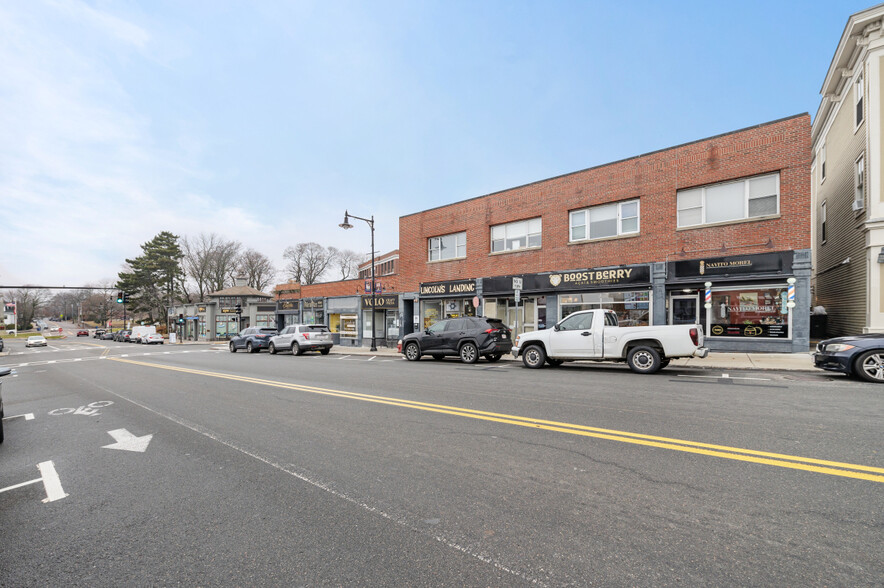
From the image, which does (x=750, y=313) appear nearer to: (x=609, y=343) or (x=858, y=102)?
(x=609, y=343)

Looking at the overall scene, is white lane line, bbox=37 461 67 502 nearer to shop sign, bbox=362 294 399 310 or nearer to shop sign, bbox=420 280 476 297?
shop sign, bbox=420 280 476 297

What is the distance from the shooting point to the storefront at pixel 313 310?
32.5 metres

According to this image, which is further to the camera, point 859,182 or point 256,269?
point 256,269

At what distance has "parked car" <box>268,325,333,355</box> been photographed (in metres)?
22.2

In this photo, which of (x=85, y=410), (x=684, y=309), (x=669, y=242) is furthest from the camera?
(x=669, y=242)

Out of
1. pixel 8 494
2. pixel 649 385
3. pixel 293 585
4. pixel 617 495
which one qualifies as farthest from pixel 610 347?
pixel 8 494

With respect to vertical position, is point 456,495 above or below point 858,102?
below

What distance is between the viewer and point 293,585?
231cm

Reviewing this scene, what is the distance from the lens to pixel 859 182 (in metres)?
15.9

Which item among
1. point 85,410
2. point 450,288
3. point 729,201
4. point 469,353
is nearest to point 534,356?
point 469,353

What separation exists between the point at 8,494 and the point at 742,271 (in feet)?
61.8

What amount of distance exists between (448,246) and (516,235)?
14.8ft

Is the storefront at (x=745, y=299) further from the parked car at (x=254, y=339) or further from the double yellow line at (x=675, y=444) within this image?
the parked car at (x=254, y=339)

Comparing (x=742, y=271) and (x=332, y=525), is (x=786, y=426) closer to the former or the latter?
(x=332, y=525)
